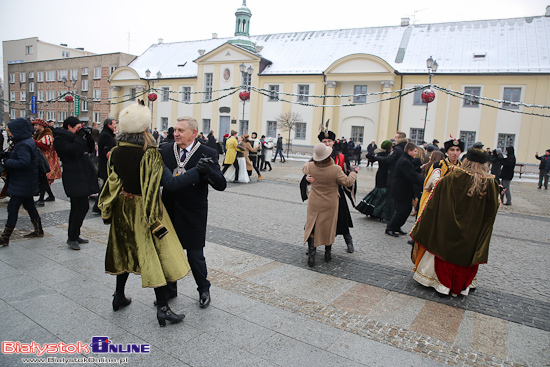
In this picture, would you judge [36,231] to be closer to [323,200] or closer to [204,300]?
[204,300]

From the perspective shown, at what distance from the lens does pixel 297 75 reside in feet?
110

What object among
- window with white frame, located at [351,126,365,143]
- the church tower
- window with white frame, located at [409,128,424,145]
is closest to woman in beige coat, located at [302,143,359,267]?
window with white frame, located at [409,128,424,145]

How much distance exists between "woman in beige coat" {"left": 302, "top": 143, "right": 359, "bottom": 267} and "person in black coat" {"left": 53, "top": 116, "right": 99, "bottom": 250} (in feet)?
10.8

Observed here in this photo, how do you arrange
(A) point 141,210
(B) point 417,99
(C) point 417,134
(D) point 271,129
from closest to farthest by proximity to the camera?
(A) point 141,210
(B) point 417,99
(C) point 417,134
(D) point 271,129

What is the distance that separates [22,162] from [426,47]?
3189 cm

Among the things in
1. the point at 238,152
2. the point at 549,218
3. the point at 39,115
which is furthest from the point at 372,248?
the point at 39,115

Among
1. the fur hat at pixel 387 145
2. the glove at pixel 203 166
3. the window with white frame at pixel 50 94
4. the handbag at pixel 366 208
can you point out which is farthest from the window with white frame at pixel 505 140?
the window with white frame at pixel 50 94

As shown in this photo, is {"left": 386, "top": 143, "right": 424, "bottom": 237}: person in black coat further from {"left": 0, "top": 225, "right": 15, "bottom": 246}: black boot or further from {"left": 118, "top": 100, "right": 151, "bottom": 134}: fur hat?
{"left": 0, "top": 225, "right": 15, "bottom": 246}: black boot

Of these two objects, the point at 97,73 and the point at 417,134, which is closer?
the point at 417,134

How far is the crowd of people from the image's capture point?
3.31 metres

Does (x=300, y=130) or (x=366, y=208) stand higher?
(x=300, y=130)

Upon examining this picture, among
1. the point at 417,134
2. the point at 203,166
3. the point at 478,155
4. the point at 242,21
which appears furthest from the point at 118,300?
the point at 242,21

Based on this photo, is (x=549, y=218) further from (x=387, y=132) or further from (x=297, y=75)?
(x=297, y=75)

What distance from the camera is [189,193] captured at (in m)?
3.60
